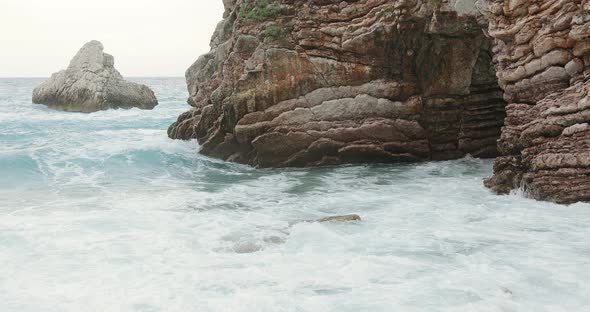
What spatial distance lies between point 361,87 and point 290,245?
796cm

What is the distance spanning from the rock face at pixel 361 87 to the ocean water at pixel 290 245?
1.18m

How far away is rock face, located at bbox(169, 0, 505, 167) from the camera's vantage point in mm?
14586

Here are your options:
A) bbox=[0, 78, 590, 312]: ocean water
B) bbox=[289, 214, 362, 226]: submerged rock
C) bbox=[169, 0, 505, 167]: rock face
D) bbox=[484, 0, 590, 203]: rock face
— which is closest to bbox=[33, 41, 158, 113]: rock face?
bbox=[0, 78, 590, 312]: ocean water

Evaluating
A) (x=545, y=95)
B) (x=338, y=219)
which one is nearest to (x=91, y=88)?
(x=338, y=219)

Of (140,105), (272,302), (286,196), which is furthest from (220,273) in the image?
(140,105)

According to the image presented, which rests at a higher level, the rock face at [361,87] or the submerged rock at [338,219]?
the rock face at [361,87]

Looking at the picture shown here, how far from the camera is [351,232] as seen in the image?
824 centimetres

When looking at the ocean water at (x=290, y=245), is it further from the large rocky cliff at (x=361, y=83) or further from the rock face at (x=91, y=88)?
the rock face at (x=91, y=88)

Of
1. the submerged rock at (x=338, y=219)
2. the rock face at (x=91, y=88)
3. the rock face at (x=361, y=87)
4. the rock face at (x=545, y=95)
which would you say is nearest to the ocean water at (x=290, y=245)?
the submerged rock at (x=338, y=219)

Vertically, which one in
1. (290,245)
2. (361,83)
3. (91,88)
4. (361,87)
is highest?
(361,83)

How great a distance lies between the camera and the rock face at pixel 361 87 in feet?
47.9

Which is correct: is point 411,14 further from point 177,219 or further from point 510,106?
point 177,219

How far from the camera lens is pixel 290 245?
7668mm

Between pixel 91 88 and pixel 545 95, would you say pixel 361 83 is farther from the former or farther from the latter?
pixel 91 88
